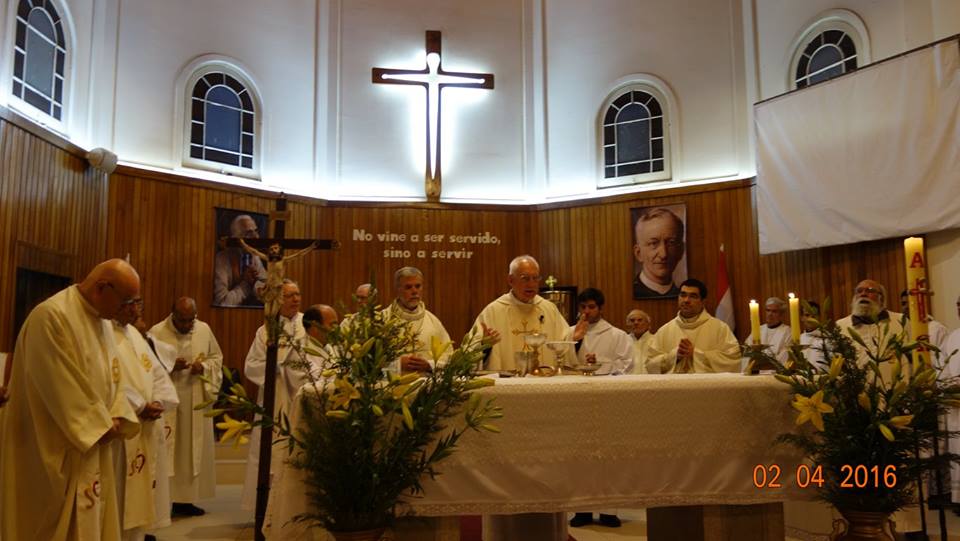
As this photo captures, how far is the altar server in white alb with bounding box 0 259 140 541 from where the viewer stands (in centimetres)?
399

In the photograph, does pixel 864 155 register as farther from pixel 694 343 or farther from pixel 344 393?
pixel 344 393

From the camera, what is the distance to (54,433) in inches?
160

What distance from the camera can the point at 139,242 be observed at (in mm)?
10477

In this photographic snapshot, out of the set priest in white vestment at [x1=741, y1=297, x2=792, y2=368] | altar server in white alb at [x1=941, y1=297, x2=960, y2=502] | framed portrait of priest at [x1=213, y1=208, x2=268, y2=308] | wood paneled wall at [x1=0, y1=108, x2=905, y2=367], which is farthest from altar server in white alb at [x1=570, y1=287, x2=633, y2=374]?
framed portrait of priest at [x1=213, y1=208, x2=268, y2=308]

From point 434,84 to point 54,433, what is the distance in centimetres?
939

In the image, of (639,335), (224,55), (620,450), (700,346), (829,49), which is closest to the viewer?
(620,450)

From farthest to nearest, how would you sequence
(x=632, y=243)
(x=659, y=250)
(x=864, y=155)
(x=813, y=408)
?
(x=632, y=243) → (x=659, y=250) → (x=864, y=155) → (x=813, y=408)

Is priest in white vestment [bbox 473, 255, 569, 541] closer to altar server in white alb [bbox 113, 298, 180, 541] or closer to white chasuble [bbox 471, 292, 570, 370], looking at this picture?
white chasuble [bbox 471, 292, 570, 370]

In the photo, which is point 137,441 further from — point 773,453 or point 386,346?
point 773,453

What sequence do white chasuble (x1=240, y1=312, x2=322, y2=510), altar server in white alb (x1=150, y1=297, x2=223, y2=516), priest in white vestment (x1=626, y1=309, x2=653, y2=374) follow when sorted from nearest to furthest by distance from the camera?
1. white chasuble (x1=240, y1=312, x2=322, y2=510)
2. altar server in white alb (x1=150, y1=297, x2=223, y2=516)
3. priest in white vestment (x1=626, y1=309, x2=653, y2=374)

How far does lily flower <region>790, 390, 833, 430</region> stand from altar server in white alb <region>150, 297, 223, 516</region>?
17.6 feet

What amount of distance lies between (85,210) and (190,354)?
3.01 m
